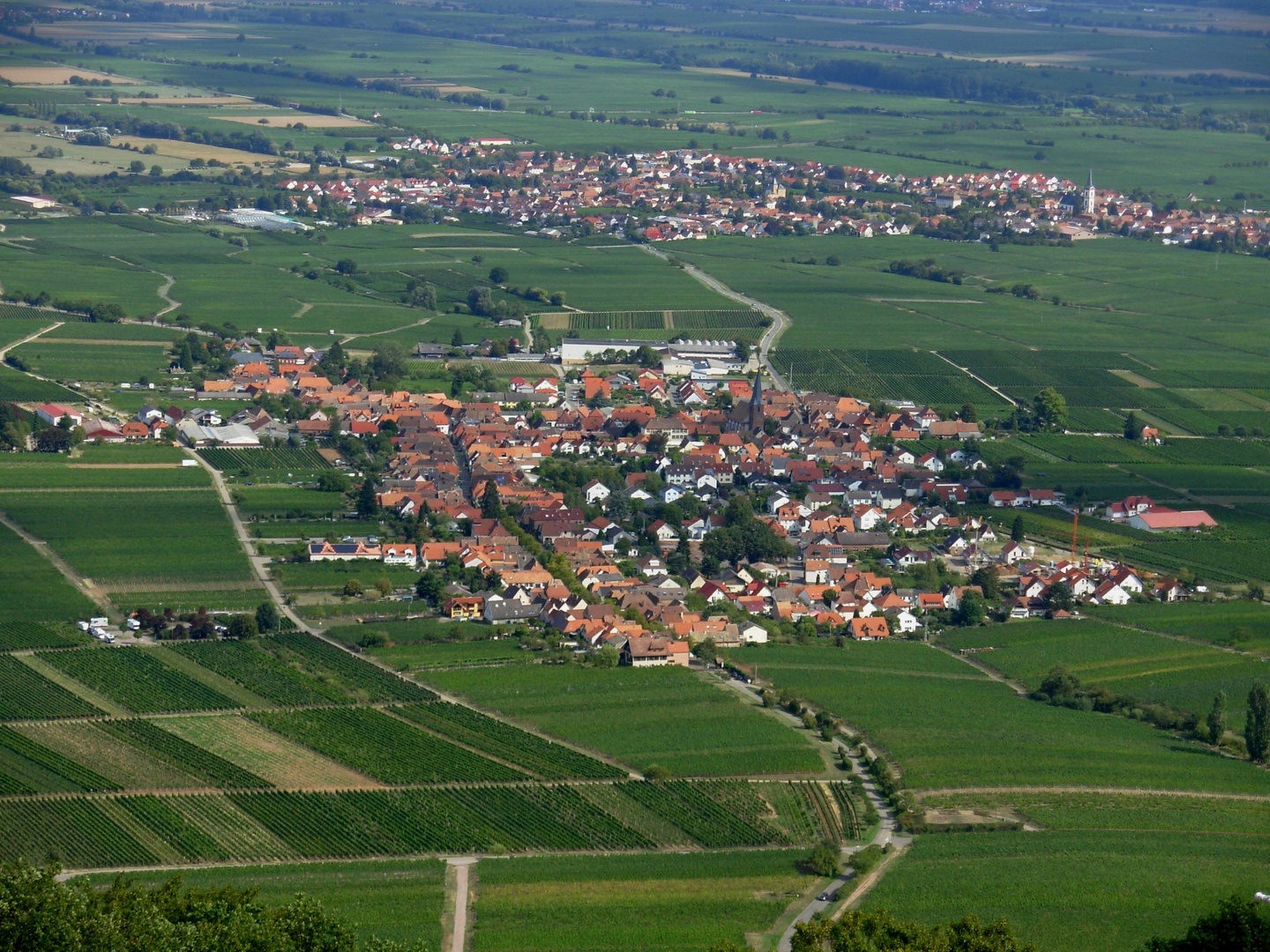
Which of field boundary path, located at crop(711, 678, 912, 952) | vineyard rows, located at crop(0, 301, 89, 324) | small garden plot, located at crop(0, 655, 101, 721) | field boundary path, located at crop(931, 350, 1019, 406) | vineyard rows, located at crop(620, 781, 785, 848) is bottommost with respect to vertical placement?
vineyard rows, located at crop(0, 301, 89, 324)

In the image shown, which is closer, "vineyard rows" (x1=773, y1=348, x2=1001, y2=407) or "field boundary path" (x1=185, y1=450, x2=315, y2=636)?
"field boundary path" (x1=185, y1=450, x2=315, y2=636)

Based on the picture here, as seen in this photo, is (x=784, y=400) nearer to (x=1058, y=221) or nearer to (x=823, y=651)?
(x=823, y=651)

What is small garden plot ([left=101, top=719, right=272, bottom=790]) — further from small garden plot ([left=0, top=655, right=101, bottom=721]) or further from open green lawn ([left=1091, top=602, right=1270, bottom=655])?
open green lawn ([left=1091, top=602, right=1270, bottom=655])

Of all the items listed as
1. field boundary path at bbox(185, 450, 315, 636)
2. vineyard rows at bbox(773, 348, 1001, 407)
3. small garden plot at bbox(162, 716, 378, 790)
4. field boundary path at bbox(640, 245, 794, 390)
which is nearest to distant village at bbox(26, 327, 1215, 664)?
field boundary path at bbox(185, 450, 315, 636)

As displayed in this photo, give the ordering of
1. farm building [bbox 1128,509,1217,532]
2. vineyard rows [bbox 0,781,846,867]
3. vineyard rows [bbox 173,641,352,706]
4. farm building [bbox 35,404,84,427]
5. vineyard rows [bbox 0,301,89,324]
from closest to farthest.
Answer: vineyard rows [bbox 0,781,846,867] < vineyard rows [bbox 173,641,352,706] < farm building [bbox 1128,509,1217,532] < farm building [bbox 35,404,84,427] < vineyard rows [bbox 0,301,89,324]

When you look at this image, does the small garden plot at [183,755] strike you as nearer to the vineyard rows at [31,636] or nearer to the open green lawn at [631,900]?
the vineyard rows at [31,636]

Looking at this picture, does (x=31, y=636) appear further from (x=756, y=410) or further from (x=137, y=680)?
(x=756, y=410)

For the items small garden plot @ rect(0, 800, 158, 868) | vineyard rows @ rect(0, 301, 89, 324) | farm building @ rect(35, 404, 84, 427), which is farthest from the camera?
vineyard rows @ rect(0, 301, 89, 324)
